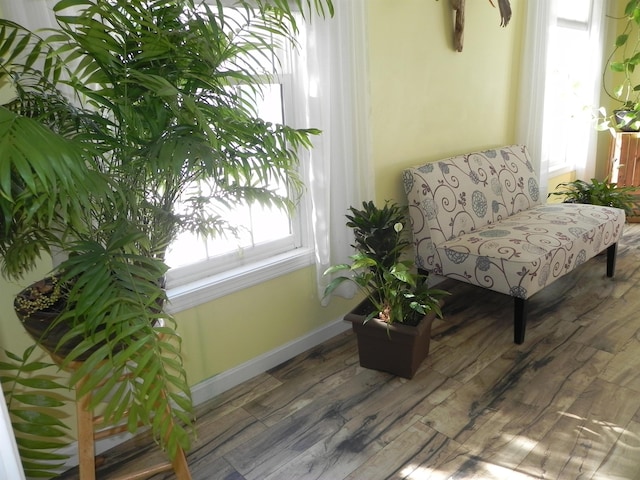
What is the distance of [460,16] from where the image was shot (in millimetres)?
2750

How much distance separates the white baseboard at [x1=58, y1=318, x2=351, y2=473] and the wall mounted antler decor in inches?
69.0

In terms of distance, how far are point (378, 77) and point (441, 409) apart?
1595 mm

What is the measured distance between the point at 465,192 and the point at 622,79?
3.03 metres

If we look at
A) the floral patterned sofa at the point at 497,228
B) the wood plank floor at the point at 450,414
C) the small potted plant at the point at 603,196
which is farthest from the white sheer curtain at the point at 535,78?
the wood plank floor at the point at 450,414

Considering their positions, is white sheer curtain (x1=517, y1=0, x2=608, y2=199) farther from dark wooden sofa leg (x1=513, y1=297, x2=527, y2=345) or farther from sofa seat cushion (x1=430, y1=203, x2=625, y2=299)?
dark wooden sofa leg (x1=513, y1=297, x2=527, y2=345)

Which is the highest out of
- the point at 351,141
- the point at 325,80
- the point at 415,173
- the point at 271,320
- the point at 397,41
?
the point at 397,41

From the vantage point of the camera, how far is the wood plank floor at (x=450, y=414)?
1.65 metres

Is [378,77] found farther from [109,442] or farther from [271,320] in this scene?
[109,442]

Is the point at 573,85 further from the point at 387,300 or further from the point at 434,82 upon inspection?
the point at 387,300

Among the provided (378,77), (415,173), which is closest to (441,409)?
(415,173)

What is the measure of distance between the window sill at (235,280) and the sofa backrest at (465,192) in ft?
2.11

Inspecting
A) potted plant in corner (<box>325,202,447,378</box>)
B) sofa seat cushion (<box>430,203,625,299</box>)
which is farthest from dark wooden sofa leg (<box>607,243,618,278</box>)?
potted plant in corner (<box>325,202,447,378</box>)

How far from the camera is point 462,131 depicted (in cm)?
306

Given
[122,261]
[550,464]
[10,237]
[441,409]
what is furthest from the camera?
[441,409]
